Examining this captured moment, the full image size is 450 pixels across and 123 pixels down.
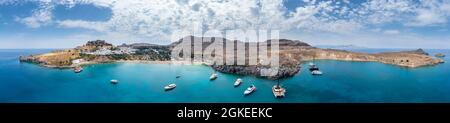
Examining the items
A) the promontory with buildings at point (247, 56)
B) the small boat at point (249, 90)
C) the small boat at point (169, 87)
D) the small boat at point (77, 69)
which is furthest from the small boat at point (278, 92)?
the small boat at point (77, 69)

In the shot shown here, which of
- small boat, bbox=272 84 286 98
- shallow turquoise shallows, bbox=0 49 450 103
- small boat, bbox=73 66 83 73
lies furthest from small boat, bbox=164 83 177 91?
small boat, bbox=73 66 83 73

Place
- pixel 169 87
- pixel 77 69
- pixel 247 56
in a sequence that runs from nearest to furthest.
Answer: pixel 169 87
pixel 77 69
pixel 247 56

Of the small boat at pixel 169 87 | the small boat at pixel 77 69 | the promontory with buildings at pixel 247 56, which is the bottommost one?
the small boat at pixel 169 87

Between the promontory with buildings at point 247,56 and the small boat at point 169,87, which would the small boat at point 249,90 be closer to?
the small boat at point 169,87

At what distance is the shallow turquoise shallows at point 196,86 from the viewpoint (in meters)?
10.2

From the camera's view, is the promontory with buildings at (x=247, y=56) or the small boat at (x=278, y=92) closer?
the small boat at (x=278, y=92)

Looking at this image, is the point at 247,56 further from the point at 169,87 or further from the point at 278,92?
the point at 169,87

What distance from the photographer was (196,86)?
12484 mm

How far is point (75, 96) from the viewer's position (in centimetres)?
1027

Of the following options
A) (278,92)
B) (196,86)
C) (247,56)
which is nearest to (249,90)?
(278,92)

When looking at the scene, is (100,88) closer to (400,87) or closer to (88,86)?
(88,86)

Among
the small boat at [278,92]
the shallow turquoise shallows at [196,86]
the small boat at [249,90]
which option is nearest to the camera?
the shallow turquoise shallows at [196,86]

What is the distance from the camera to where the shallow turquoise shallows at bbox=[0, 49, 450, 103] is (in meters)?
10.2

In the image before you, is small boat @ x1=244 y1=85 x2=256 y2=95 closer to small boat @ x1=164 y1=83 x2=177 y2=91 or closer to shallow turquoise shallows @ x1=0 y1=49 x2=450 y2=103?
shallow turquoise shallows @ x1=0 y1=49 x2=450 y2=103
